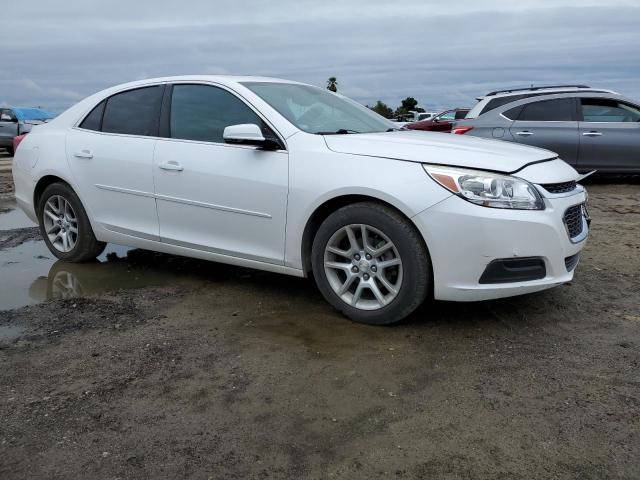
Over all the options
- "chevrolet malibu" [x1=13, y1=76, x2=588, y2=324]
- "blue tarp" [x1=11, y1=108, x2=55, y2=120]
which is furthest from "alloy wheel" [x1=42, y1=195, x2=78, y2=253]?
"blue tarp" [x1=11, y1=108, x2=55, y2=120]

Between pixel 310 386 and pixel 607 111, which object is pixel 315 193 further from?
pixel 607 111

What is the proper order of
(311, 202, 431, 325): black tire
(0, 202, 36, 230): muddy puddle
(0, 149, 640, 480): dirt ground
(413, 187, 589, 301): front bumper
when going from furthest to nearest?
(0, 202, 36, 230): muddy puddle, (311, 202, 431, 325): black tire, (413, 187, 589, 301): front bumper, (0, 149, 640, 480): dirt ground

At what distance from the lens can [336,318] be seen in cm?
438

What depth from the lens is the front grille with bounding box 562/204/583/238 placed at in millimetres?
4070

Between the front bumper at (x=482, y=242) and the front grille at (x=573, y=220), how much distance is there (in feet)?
0.37

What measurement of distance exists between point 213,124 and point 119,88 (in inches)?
50.2

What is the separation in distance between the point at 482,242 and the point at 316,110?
1809mm

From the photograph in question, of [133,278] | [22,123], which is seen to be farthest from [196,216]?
[22,123]

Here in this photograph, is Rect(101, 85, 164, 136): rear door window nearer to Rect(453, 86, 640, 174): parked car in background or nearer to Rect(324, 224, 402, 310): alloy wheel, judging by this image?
Rect(324, 224, 402, 310): alloy wheel

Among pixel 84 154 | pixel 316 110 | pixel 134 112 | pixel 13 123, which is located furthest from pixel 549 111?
pixel 13 123

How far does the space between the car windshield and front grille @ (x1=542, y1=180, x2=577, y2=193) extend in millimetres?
1473

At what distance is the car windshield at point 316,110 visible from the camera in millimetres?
4691

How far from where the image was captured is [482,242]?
12.4ft

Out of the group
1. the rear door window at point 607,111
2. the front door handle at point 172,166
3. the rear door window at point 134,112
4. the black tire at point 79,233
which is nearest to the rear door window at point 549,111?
the rear door window at point 607,111
